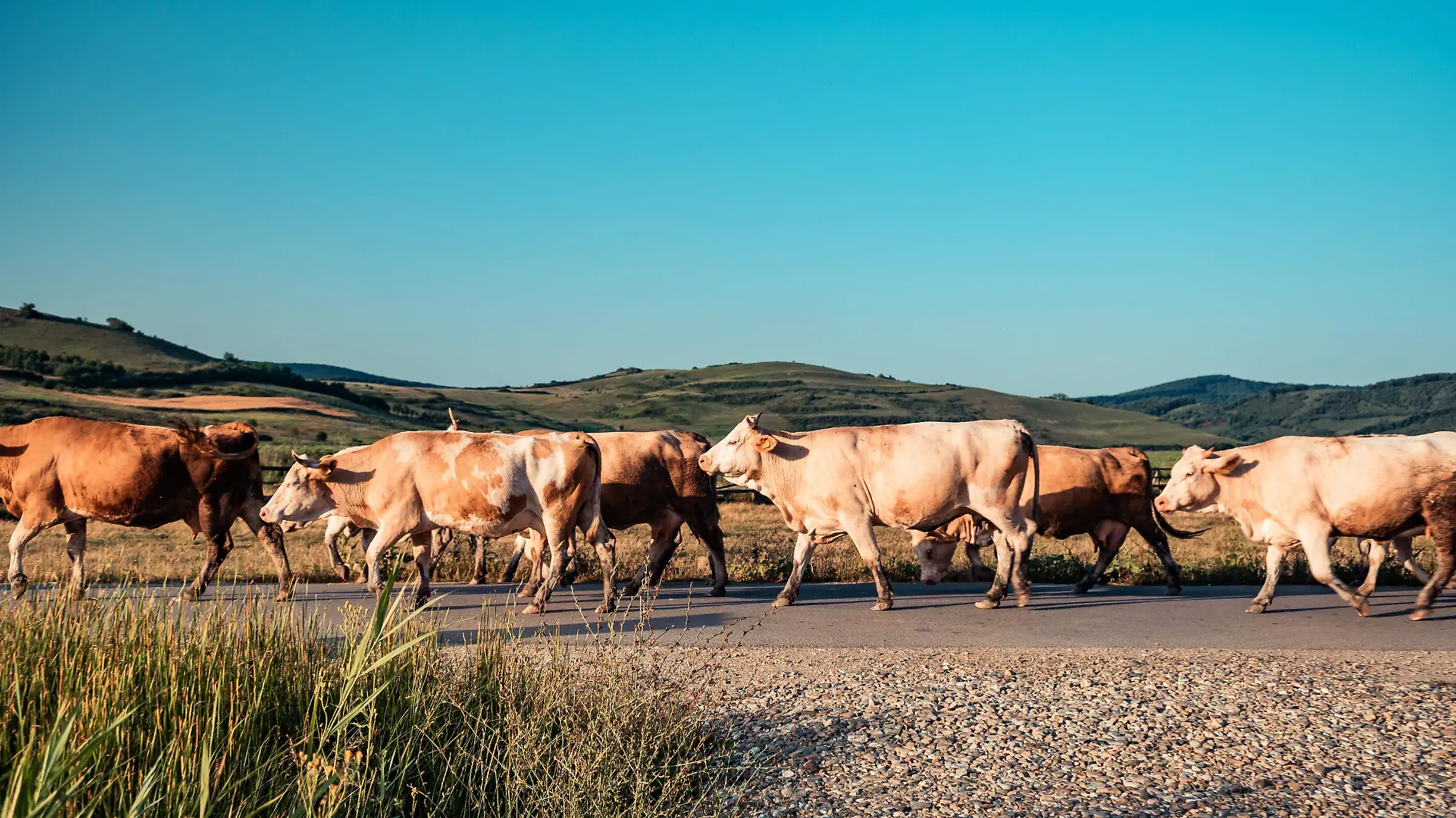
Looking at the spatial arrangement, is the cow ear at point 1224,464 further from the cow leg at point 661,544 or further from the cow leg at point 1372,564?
the cow leg at point 661,544

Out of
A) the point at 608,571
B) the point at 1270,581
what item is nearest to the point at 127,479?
the point at 608,571

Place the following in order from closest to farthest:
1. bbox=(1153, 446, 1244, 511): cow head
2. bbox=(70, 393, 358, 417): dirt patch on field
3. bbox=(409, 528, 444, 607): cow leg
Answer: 1. bbox=(409, 528, 444, 607): cow leg
2. bbox=(1153, 446, 1244, 511): cow head
3. bbox=(70, 393, 358, 417): dirt patch on field

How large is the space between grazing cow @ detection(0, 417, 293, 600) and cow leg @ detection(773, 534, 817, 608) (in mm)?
5616

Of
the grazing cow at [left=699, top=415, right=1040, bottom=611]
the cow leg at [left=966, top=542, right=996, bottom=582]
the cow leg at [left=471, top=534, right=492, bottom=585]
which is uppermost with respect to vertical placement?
the grazing cow at [left=699, top=415, right=1040, bottom=611]

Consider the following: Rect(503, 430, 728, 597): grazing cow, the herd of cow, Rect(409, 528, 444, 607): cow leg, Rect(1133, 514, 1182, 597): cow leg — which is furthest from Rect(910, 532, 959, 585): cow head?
Rect(409, 528, 444, 607): cow leg

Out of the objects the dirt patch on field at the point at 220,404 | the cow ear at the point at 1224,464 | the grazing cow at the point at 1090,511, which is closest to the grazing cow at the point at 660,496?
the grazing cow at the point at 1090,511

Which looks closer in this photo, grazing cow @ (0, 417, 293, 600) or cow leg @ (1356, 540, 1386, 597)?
cow leg @ (1356, 540, 1386, 597)

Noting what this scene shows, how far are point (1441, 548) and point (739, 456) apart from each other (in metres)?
7.57

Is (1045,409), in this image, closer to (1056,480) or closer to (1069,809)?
(1056,480)

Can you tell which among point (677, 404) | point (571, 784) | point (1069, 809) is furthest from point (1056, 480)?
point (677, 404)

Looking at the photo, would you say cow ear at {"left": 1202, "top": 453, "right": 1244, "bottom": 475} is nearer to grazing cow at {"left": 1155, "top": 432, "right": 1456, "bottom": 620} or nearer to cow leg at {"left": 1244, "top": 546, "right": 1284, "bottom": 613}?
grazing cow at {"left": 1155, "top": 432, "right": 1456, "bottom": 620}

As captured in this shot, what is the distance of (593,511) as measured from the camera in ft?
40.4

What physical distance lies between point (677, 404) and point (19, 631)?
5425 inches

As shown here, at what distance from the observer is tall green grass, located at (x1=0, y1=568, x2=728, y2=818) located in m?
4.50
